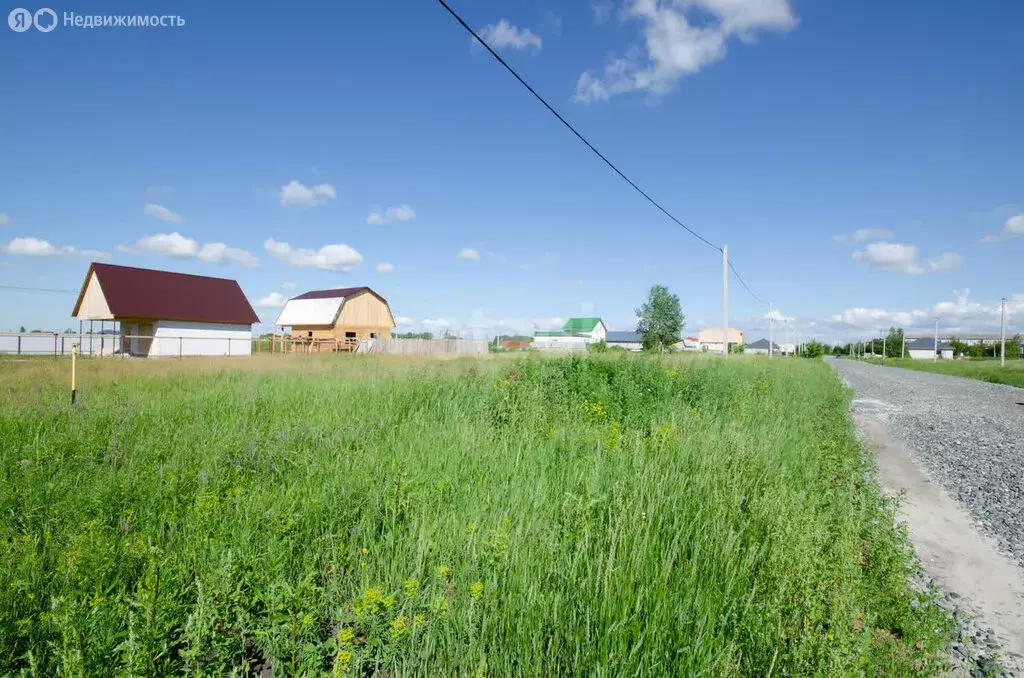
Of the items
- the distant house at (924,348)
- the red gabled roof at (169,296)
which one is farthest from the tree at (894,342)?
the red gabled roof at (169,296)

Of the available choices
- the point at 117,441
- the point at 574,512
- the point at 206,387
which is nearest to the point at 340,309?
the point at 206,387

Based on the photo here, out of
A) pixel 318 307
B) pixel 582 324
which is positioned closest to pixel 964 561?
pixel 318 307

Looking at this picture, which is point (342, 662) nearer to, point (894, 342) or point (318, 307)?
point (318, 307)

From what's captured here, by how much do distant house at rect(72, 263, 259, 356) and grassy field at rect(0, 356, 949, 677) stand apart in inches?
1199

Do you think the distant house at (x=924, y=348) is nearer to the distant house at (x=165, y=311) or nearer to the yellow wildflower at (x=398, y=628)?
the distant house at (x=165, y=311)

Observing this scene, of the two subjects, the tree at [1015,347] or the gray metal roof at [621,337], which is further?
the gray metal roof at [621,337]

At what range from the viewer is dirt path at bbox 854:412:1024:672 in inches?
159

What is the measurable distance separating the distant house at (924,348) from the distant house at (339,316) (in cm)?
11745

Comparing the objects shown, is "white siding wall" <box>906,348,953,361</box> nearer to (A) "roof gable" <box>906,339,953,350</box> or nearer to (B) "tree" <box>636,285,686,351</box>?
(A) "roof gable" <box>906,339,953,350</box>

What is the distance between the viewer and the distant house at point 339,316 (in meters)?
45.2

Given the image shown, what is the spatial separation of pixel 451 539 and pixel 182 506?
2511 millimetres

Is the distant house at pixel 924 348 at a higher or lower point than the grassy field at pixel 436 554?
higher

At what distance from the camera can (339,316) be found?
45062 millimetres

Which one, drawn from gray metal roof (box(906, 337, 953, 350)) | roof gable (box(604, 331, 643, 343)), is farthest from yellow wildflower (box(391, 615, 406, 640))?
gray metal roof (box(906, 337, 953, 350))
